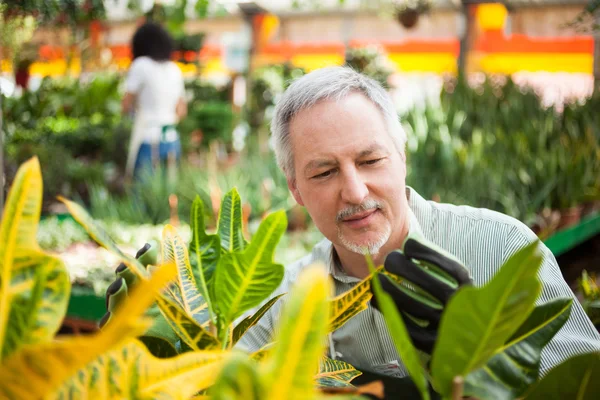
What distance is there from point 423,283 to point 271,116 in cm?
120

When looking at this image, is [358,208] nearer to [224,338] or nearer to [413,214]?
[413,214]

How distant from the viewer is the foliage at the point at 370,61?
28.2 feet

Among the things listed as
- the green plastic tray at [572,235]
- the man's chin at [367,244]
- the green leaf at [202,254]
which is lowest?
the green plastic tray at [572,235]

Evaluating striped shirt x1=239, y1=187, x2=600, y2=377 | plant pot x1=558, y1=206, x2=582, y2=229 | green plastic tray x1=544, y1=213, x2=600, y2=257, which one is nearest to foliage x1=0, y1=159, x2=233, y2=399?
striped shirt x1=239, y1=187, x2=600, y2=377

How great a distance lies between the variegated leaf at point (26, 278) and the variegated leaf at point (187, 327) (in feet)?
0.48

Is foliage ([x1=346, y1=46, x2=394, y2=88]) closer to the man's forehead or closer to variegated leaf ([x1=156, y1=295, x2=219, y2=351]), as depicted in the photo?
the man's forehead

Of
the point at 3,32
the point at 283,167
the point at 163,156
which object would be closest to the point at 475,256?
the point at 283,167

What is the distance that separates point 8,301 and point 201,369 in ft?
0.53

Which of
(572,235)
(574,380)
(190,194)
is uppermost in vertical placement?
(574,380)

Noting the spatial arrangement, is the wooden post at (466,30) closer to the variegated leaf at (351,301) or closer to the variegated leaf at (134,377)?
the variegated leaf at (351,301)

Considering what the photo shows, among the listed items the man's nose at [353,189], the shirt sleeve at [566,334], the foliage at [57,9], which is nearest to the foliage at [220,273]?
the man's nose at [353,189]

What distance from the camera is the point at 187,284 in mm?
813

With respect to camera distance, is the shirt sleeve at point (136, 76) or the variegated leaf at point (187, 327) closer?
the variegated leaf at point (187, 327)

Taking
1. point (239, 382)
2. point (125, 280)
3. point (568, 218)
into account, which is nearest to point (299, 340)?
point (239, 382)
